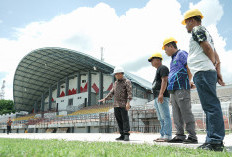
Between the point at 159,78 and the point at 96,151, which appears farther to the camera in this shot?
the point at 159,78

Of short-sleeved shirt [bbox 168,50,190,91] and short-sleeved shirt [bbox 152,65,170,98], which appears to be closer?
short-sleeved shirt [bbox 168,50,190,91]

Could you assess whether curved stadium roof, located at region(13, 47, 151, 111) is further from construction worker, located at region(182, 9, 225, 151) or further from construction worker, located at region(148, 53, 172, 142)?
construction worker, located at region(182, 9, 225, 151)

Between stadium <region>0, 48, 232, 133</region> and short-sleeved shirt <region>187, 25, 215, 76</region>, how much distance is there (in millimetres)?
16967

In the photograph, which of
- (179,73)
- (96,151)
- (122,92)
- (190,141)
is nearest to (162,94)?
(179,73)

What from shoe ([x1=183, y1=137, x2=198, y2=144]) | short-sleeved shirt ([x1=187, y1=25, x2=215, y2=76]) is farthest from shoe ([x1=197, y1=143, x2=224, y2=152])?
short-sleeved shirt ([x1=187, y1=25, x2=215, y2=76])

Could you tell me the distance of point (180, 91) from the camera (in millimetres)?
3488

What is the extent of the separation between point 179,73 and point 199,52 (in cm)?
88

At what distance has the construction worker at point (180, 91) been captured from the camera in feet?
11.1

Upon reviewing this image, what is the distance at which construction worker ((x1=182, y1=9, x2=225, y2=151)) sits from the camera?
8.07 feet

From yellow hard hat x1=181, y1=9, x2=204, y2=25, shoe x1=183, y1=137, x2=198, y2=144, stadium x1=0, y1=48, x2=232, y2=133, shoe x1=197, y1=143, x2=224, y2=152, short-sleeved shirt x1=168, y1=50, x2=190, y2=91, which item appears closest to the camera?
shoe x1=197, y1=143, x2=224, y2=152

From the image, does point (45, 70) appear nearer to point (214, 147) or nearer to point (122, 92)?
point (122, 92)

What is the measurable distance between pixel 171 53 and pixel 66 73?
36.9m

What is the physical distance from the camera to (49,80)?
4138cm

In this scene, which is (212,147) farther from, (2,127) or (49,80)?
(49,80)
